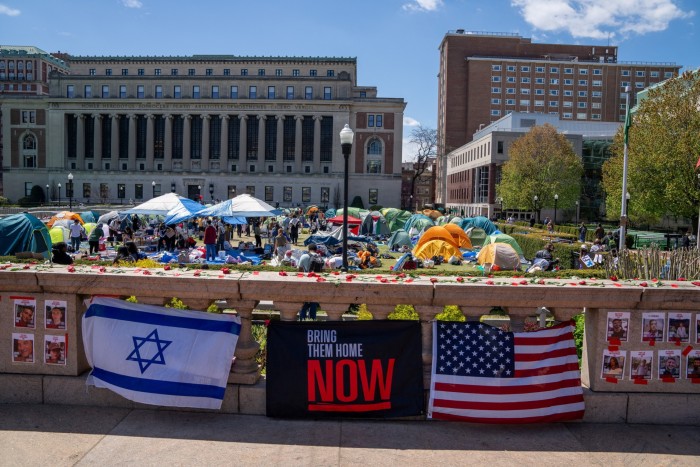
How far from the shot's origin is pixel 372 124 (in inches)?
3632

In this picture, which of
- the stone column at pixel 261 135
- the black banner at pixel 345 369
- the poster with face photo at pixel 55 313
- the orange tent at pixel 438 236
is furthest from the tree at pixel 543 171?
the poster with face photo at pixel 55 313

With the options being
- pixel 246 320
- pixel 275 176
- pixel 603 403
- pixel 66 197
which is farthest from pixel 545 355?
pixel 66 197

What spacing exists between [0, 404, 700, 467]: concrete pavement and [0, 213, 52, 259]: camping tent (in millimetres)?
17491

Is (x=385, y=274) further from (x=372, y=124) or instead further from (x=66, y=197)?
(x=66, y=197)

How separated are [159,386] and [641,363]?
16.1 ft

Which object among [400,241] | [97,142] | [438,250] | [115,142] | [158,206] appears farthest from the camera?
[115,142]

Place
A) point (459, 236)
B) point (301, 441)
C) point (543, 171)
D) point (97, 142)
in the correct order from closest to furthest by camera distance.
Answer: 1. point (301, 441)
2. point (459, 236)
3. point (543, 171)
4. point (97, 142)

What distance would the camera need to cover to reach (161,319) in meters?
5.75

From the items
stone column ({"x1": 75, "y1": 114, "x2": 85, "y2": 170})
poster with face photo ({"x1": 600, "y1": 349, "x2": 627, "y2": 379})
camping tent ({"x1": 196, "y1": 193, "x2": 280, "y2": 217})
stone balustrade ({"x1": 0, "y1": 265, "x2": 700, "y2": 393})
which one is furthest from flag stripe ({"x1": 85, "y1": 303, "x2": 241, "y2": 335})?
stone column ({"x1": 75, "y1": 114, "x2": 85, "y2": 170})

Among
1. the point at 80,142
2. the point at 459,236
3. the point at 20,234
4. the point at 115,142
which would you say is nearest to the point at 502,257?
the point at 459,236

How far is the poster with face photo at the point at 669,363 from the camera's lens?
5641mm

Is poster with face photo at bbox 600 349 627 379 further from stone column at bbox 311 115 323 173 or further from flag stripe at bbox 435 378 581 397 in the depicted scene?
stone column at bbox 311 115 323 173

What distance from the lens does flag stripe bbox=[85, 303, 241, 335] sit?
568 centimetres

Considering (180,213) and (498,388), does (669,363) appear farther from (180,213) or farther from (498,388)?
(180,213)
